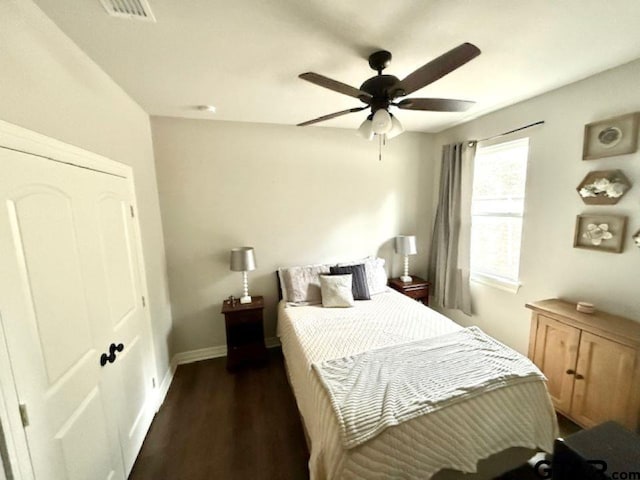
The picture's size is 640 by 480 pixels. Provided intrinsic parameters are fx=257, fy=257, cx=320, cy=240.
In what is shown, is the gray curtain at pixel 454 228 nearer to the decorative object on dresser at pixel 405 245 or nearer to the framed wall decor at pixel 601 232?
the decorative object on dresser at pixel 405 245

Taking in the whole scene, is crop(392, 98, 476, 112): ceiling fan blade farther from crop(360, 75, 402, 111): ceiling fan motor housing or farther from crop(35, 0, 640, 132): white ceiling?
crop(35, 0, 640, 132): white ceiling

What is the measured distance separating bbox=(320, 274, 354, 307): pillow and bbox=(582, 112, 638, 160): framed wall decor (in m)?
2.18

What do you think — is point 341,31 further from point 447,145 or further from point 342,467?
point 447,145

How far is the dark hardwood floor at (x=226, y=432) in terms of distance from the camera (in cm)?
162

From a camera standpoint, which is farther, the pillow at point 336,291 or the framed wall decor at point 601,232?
the pillow at point 336,291

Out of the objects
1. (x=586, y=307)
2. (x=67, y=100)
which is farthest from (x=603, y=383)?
(x=67, y=100)

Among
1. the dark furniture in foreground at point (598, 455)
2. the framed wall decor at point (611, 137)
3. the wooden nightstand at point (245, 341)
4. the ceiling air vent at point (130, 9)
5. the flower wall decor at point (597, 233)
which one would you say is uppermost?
the ceiling air vent at point (130, 9)

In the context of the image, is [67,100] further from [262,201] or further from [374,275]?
[374,275]

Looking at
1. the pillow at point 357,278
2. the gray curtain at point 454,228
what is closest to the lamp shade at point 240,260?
the pillow at point 357,278

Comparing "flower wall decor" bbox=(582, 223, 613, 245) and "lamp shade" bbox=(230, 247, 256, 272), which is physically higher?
"flower wall decor" bbox=(582, 223, 613, 245)

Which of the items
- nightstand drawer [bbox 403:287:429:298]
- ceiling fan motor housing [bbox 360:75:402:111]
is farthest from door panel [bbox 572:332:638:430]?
ceiling fan motor housing [bbox 360:75:402:111]

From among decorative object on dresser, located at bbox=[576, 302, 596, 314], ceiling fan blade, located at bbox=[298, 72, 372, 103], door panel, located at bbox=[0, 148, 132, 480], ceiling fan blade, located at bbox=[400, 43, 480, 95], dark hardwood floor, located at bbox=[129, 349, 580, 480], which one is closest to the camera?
door panel, located at bbox=[0, 148, 132, 480]

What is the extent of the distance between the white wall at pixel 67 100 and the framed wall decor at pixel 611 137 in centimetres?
328

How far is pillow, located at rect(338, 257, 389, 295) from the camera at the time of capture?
9.66 feet
